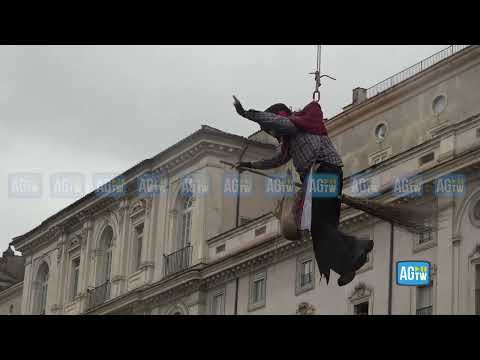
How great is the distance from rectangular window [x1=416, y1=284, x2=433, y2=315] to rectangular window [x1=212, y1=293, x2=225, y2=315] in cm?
1186

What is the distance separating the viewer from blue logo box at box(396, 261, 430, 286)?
4656 cm

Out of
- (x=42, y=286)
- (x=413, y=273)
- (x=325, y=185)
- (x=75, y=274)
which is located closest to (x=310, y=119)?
(x=325, y=185)

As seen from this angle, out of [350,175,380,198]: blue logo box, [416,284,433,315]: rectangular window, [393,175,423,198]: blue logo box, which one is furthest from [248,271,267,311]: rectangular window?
[416,284,433,315]: rectangular window

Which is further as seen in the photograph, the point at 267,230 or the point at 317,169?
the point at 267,230

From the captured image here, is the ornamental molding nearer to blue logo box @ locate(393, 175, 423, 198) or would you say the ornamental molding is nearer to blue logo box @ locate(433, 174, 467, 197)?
blue logo box @ locate(393, 175, 423, 198)

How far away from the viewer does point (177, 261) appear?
60500mm

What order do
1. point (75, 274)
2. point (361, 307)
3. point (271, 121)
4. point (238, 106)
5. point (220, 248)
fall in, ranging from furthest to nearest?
1. point (75, 274)
2. point (220, 248)
3. point (361, 307)
4. point (271, 121)
5. point (238, 106)

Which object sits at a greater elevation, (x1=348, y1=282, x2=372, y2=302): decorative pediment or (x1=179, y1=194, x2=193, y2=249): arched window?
(x1=179, y1=194, x2=193, y2=249): arched window

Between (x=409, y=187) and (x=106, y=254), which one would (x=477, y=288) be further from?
(x=106, y=254)

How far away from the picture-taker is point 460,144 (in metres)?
46.2

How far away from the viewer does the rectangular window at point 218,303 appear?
57.1 meters

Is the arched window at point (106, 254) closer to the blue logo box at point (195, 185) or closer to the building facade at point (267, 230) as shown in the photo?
the building facade at point (267, 230)

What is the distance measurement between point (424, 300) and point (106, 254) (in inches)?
938
